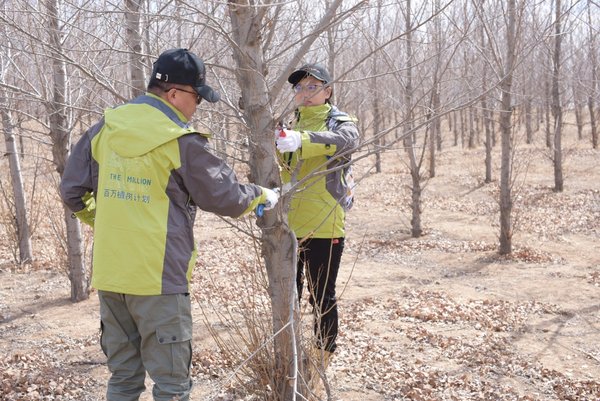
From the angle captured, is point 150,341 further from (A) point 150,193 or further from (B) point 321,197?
(B) point 321,197

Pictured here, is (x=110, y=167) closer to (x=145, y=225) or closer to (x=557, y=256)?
(x=145, y=225)

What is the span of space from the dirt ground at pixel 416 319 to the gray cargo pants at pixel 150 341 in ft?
2.66

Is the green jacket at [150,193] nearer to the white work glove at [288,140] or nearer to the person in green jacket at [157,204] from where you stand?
the person in green jacket at [157,204]

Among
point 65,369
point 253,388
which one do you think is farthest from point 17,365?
point 253,388

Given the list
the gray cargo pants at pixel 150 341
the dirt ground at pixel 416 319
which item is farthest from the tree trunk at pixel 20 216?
the gray cargo pants at pixel 150 341

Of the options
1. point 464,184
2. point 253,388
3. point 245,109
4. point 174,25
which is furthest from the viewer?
point 464,184

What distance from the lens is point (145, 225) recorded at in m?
2.21

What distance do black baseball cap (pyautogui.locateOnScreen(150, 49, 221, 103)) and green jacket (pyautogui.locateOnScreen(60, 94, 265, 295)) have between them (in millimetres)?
103

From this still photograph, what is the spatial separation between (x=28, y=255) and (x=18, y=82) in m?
2.09

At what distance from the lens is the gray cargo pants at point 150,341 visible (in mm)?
2246

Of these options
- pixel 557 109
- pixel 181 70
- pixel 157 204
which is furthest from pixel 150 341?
pixel 557 109

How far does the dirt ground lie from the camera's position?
3.69 m

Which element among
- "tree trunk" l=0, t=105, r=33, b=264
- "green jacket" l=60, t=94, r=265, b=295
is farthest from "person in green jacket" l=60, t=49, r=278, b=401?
"tree trunk" l=0, t=105, r=33, b=264

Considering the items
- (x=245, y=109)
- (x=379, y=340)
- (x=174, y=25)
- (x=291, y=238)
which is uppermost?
(x=174, y=25)
